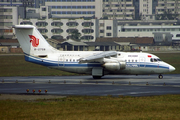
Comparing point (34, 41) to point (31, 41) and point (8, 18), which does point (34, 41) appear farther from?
point (8, 18)

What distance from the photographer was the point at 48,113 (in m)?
21.1

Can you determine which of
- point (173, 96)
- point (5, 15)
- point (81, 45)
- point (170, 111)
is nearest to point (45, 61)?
point (173, 96)

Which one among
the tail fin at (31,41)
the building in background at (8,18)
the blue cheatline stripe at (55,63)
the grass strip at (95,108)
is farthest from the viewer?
the building in background at (8,18)

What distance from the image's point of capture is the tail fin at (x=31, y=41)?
148ft

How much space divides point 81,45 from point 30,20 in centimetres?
3724

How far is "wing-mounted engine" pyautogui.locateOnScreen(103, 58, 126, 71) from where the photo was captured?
4322cm

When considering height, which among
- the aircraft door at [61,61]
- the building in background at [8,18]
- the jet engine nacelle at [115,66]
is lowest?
the jet engine nacelle at [115,66]

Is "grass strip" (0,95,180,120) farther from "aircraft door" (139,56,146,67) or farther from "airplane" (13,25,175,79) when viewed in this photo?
"aircraft door" (139,56,146,67)

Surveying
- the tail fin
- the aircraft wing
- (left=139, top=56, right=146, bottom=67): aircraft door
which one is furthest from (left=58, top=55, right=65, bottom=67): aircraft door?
(left=139, top=56, right=146, bottom=67): aircraft door

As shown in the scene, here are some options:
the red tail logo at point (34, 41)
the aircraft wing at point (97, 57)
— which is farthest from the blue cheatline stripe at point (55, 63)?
the red tail logo at point (34, 41)

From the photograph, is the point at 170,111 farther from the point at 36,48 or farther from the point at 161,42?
the point at 161,42

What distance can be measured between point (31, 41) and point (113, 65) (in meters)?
12.3

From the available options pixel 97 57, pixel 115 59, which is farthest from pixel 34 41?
pixel 115 59

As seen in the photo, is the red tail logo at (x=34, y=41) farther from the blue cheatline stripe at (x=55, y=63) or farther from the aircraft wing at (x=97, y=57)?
the aircraft wing at (x=97, y=57)
